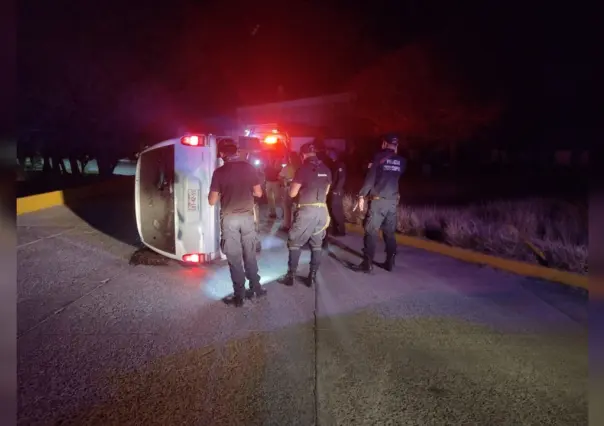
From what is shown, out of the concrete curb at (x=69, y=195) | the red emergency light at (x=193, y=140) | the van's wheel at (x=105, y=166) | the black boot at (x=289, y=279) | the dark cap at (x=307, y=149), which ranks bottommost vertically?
the black boot at (x=289, y=279)

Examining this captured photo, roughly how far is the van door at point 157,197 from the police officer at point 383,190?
8.77ft

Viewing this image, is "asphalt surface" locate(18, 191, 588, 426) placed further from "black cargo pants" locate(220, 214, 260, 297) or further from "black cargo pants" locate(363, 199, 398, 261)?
"black cargo pants" locate(363, 199, 398, 261)

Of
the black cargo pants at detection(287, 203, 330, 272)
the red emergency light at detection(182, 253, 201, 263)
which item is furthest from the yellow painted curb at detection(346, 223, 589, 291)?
the red emergency light at detection(182, 253, 201, 263)

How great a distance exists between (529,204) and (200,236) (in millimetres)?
8830

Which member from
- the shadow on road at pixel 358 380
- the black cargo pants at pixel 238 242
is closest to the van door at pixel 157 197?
the black cargo pants at pixel 238 242

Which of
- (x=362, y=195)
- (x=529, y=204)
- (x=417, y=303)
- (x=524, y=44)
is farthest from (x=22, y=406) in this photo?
(x=524, y=44)

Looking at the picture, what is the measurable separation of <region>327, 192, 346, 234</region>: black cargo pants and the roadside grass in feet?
4.11

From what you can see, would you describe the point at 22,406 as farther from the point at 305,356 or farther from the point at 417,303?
the point at 417,303

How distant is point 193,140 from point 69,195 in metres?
11.7

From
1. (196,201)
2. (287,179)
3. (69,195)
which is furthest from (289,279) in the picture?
(69,195)

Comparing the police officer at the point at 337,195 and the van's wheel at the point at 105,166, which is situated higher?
the van's wheel at the point at 105,166

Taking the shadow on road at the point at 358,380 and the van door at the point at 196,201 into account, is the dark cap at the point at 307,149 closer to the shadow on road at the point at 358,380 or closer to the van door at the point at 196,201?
the van door at the point at 196,201

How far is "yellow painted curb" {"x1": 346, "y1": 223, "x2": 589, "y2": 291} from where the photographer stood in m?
7.59

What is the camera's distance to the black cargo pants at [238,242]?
662cm
